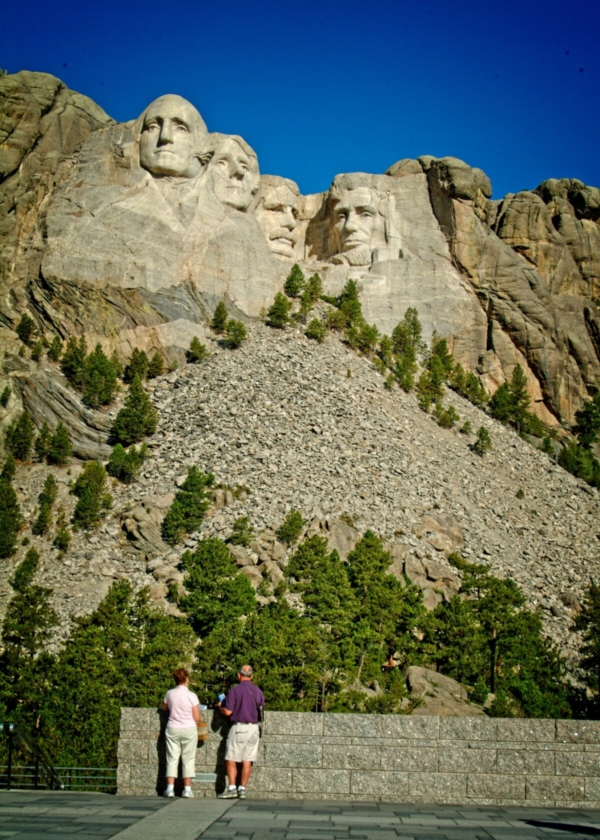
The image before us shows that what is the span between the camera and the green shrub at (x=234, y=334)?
162 feet

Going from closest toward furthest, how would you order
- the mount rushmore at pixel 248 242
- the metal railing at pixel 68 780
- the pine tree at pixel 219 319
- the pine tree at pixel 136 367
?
the metal railing at pixel 68 780, the pine tree at pixel 136 367, the mount rushmore at pixel 248 242, the pine tree at pixel 219 319

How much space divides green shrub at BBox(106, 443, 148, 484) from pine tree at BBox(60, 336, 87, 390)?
16.9 feet

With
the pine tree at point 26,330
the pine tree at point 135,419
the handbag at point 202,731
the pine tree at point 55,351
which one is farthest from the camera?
the pine tree at point 26,330

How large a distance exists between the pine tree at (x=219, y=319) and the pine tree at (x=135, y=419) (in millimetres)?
7561

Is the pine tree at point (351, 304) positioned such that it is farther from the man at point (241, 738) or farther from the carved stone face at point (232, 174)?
the man at point (241, 738)

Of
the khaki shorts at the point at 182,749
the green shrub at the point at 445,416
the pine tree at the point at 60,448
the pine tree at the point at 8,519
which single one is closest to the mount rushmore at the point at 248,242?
the pine tree at the point at 60,448

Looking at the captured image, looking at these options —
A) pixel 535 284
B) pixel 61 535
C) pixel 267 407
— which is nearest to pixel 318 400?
pixel 267 407

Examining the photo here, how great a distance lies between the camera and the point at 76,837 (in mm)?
9750

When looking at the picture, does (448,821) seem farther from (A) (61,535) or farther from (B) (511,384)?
(B) (511,384)

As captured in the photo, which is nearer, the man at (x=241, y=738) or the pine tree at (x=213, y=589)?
the man at (x=241, y=738)

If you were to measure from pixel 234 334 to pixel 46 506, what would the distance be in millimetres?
14763

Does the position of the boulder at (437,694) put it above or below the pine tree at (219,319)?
below

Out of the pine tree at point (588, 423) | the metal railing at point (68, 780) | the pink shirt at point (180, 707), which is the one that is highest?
the pine tree at point (588, 423)

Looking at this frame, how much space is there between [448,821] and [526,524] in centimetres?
3315
